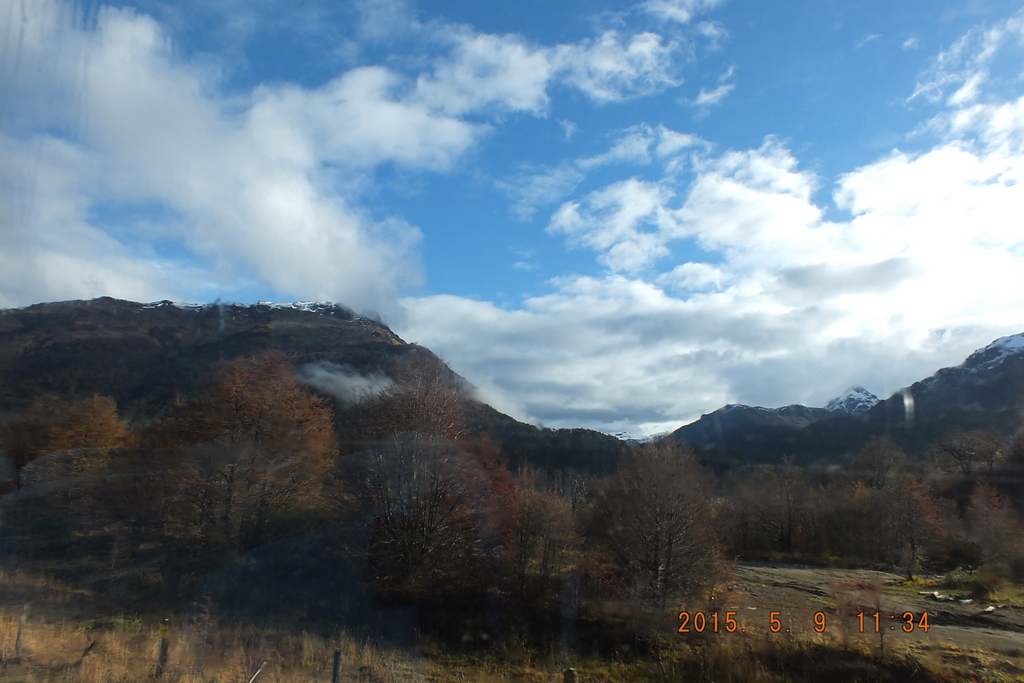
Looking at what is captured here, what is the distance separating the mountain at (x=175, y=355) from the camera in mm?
59675

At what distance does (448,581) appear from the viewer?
77.3ft

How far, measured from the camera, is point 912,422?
126 metres

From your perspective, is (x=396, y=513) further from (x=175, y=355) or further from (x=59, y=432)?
(x=175, y=355)

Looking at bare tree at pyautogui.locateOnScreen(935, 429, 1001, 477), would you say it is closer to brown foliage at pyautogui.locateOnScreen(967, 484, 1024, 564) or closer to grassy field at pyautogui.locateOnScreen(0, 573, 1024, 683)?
brown foliage at pyautogui.locateOnScreen(967, 484, 1024, 564)

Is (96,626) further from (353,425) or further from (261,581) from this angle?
(353,425)

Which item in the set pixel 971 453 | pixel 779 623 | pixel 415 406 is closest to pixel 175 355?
pixel 415 406

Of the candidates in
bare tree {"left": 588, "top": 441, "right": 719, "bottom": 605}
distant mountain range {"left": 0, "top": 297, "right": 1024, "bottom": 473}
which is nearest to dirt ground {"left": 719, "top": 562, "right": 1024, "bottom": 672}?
bare tree {"left": 588, "top": 441, "right": 719, "bottom": 605}

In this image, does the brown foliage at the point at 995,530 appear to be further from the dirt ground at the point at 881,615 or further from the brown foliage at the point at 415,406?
the brown foliage at the point at 415,406

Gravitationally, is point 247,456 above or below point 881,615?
above

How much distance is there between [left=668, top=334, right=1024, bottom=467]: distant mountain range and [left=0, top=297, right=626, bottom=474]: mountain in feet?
97.8

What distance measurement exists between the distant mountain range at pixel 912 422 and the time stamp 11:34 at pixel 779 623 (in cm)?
7221

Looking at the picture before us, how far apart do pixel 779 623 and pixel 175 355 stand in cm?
11570

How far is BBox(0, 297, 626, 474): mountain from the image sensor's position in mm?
59675

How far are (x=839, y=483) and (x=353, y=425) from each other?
5306cm
